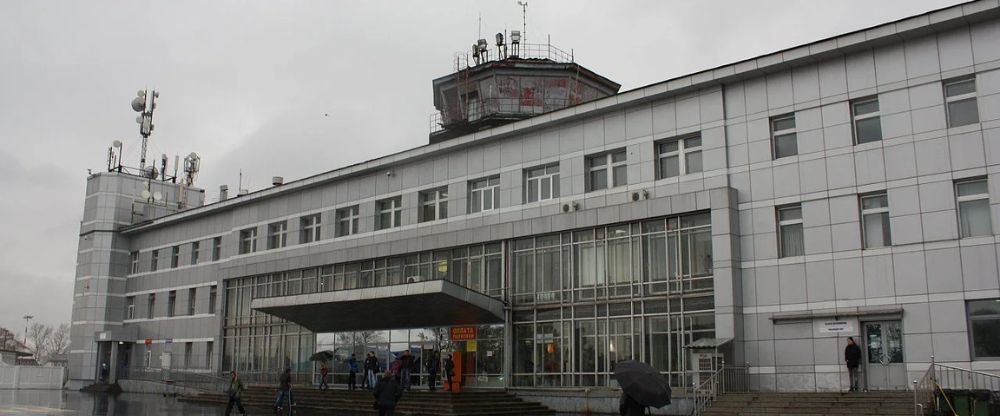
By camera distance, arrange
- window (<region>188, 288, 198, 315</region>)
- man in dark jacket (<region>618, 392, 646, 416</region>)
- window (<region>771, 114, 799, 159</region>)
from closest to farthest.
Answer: man in dark jacket (<region>618, 392, 646, 416</region>), window (<region>771, 114, 799, 159</region>), window (<region>188, 288, 198, 315</region>)

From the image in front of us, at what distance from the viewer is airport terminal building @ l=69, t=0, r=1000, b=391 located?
79.6 feet

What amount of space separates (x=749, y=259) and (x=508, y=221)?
398 inches

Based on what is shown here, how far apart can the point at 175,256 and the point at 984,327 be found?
149 ft

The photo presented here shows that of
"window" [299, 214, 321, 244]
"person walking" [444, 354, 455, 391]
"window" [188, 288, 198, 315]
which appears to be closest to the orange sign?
"person walking" [444, 354, 455, 391]

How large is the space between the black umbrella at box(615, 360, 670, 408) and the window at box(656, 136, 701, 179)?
1615 cm

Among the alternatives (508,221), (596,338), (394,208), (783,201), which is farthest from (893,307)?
(394,208)

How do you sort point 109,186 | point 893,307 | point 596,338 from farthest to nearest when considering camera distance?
point 109,186 → point 596,338 → point 893,307

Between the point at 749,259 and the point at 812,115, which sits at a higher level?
the point at 812,115

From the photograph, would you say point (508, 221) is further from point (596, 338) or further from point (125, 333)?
point (125, 333)

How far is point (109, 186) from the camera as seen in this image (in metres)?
59.1

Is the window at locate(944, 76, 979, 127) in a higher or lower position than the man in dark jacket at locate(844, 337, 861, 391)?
higher

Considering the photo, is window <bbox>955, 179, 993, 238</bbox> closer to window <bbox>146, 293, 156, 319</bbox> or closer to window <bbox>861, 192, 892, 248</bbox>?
window <bbox>861, 192, 892, 248</bbox>

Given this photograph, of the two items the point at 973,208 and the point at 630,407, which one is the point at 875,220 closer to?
the point at 973,208

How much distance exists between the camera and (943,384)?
22.8m
